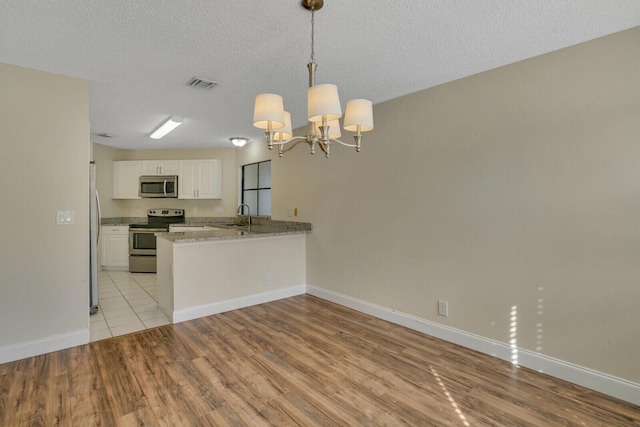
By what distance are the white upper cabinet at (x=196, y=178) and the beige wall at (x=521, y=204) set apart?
3.54m

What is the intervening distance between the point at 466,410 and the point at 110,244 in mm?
6280

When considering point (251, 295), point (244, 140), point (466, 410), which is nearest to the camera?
point (466, 410)

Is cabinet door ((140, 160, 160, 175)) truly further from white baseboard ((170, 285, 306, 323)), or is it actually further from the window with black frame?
white baseboard ((170, 285, 306, 323))

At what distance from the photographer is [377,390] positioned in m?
2.15

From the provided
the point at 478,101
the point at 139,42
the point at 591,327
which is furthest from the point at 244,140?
the point at 591,327

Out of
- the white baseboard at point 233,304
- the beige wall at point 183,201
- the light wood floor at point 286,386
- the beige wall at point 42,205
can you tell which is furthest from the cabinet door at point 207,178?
the light wood floor at point 286,386

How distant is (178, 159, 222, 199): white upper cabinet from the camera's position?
242 inches

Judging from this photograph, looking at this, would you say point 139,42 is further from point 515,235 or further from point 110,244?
point 110,244

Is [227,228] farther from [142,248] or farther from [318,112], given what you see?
[318,112]

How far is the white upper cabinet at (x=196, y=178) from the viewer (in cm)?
615

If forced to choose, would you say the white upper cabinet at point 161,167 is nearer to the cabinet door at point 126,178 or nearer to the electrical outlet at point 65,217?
the cabinet door at point 126,178

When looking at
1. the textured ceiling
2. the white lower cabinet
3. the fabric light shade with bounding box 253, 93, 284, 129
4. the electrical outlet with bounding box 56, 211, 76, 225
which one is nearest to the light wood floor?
the electrical outlet with bounding box 56, 211, 76, 225

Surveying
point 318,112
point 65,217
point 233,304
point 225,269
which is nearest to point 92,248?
point 65,217

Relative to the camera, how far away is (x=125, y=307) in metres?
3.86
